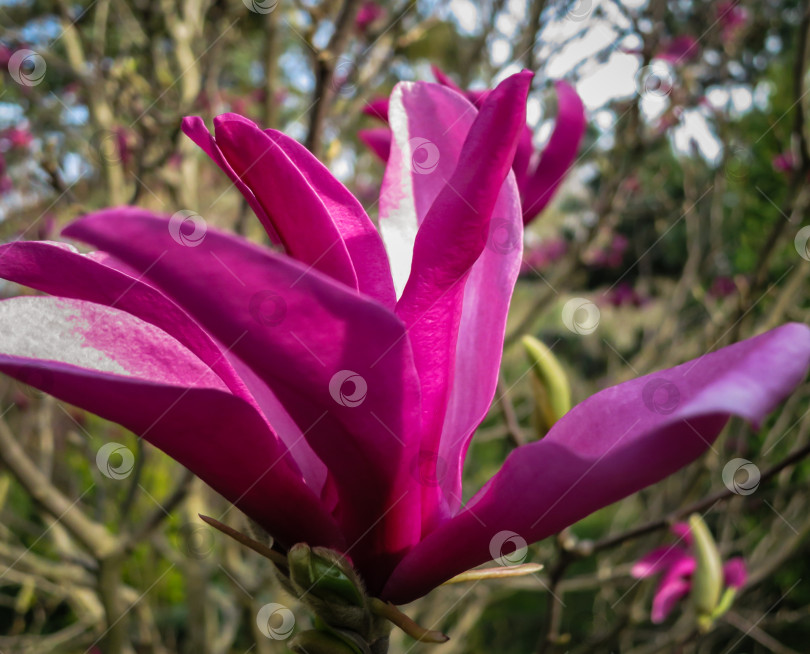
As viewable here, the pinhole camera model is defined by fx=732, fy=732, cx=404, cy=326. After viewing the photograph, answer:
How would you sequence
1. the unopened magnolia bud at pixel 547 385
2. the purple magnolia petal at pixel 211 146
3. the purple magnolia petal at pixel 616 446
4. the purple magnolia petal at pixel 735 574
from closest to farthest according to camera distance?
the purple magnolia petal at pixel 616 446
the purple magnolia petal at pixel 211 146
the unopened magnolia bud at pixel 547 385
the purple magnolia petal at pixel 735 574

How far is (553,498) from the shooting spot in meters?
0.32

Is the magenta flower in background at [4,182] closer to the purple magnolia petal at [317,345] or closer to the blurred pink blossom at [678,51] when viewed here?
the blurred pink blossom at [678,51]

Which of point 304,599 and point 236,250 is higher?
point 236,250

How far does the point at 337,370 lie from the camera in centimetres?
32

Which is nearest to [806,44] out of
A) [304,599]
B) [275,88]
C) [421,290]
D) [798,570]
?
[275,88]

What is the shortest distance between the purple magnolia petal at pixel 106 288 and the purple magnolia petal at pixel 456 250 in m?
0.09

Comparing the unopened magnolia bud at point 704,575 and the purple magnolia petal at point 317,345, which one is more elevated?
the purple magnolia petal at point 317,345

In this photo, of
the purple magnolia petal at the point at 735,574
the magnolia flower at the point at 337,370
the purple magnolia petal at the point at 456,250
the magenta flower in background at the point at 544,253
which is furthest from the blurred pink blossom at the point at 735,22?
the magnolia flower at the point at 337,370

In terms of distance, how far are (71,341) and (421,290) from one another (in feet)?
0.55

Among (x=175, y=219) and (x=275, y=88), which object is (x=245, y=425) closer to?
(x=175, y=219)

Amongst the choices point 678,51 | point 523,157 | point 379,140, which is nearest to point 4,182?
point 678,51

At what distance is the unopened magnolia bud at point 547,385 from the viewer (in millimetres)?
671

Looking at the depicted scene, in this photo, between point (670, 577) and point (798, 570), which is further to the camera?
point (798, 570)

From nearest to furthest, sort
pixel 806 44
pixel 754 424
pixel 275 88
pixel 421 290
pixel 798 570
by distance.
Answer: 1. pixel 754 424
2. pixel 421 290
3. pixel 806 44
4. pixel 275 88
5. pixel 798 570
